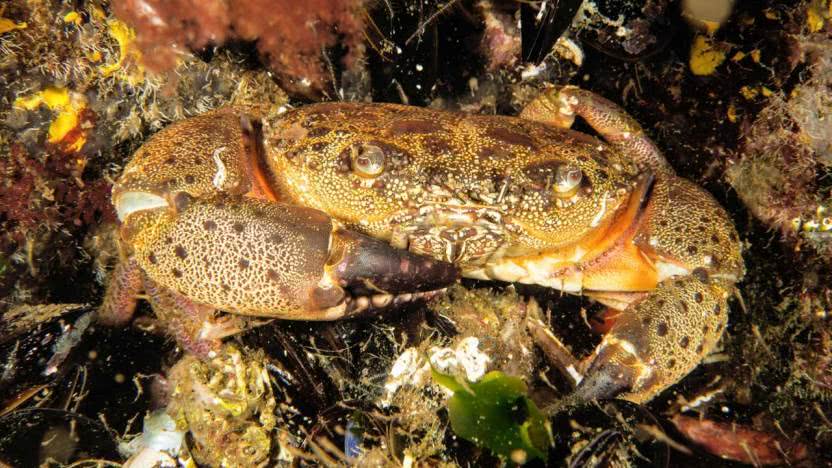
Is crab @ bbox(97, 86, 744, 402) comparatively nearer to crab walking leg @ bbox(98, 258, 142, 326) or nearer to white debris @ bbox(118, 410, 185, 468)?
crab walking leg @ bbox(98, 258, 142, 326)

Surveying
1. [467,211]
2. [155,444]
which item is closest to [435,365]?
[467,211]

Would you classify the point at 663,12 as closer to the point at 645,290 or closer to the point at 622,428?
the point at 645,290

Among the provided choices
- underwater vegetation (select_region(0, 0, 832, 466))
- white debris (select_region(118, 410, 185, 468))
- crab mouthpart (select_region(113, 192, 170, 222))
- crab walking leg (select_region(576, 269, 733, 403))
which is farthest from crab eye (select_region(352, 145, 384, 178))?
white debris (select_region(118, 410, 185, 468))

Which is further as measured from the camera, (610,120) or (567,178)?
(610,120)

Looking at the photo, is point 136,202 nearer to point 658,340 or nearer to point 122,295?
point 122,295

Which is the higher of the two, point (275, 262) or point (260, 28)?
point (260, 28)

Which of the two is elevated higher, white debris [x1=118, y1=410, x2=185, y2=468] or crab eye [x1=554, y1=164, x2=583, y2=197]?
crab eye [x1=554, y1=164, x2=583, y2=197]
